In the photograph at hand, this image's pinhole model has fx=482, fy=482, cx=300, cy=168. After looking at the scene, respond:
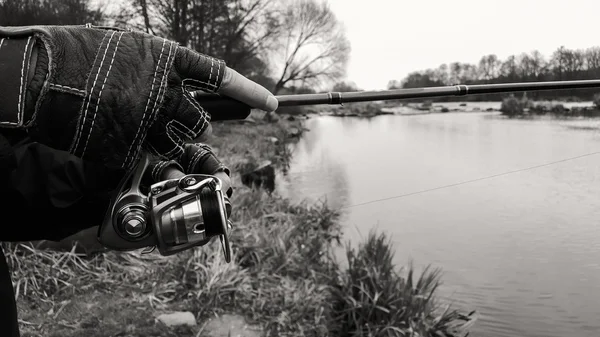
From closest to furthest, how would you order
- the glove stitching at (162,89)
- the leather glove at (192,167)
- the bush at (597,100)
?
the glove stitching at (162,89), the leather glove at (192,167), the bush at (597,100)

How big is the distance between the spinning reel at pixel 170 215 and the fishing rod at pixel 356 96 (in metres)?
0.33

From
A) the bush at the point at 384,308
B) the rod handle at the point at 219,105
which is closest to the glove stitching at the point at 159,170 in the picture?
the rod handle at the point at 219,105

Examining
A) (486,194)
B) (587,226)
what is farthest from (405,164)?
(587,226)

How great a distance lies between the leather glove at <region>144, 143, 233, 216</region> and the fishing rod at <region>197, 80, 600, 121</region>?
0.14 m

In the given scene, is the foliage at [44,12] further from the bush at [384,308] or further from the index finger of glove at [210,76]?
the bush at [384,308]

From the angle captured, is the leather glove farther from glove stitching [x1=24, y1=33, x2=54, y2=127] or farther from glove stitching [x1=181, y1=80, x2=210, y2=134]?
glove stitching [x1=24, y1=33, x2=54, y2=127]

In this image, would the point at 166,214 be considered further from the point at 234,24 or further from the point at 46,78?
the point at 234,24

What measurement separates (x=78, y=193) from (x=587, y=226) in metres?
5.12

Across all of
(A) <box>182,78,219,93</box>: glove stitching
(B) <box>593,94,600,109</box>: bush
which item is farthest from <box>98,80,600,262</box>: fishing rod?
(B) <box>593,94,600,109</box>: bush

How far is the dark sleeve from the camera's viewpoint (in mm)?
1356

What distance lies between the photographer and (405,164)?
35.9 ft

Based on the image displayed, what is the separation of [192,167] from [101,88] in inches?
22.1

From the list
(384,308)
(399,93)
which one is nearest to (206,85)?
(399,93)

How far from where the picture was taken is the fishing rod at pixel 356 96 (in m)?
1.69
